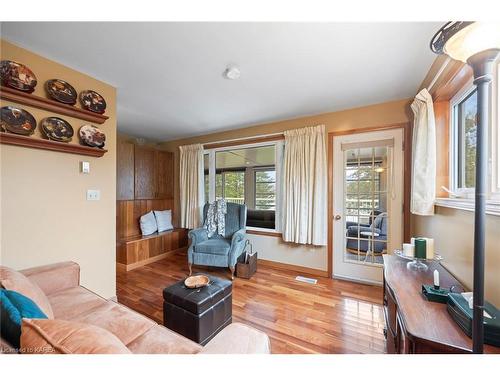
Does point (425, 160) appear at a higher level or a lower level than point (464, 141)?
lower

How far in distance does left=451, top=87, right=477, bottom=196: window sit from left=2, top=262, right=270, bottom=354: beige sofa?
67.6 inches

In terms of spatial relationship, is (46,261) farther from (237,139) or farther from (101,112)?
(237,139)

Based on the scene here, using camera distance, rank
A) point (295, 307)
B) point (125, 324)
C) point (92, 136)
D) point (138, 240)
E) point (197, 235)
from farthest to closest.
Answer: point (138, 240) → point (197, 235) → point (295, 307) → point (92, 136) → point (125, 324)

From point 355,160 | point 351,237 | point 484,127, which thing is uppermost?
point 355,160

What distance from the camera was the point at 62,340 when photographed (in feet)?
1.88

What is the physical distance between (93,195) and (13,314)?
4.77 feet

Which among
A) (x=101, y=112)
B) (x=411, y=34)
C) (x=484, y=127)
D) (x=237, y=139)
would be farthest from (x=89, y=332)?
(x=237, y=139)

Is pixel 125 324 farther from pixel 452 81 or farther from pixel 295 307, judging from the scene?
pixel 452 81

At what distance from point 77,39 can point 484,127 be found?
234cm

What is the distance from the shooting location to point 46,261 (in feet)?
5.40

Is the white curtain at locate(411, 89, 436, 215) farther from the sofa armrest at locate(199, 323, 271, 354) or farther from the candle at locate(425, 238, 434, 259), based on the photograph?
the sofa armrest at locate(199, 323, 271, 354)

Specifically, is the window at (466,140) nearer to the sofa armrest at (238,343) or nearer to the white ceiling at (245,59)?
the white ceiling at (245,59)

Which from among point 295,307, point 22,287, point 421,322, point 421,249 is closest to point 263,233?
point 295,307

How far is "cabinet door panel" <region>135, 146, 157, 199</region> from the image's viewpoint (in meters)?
3.61
